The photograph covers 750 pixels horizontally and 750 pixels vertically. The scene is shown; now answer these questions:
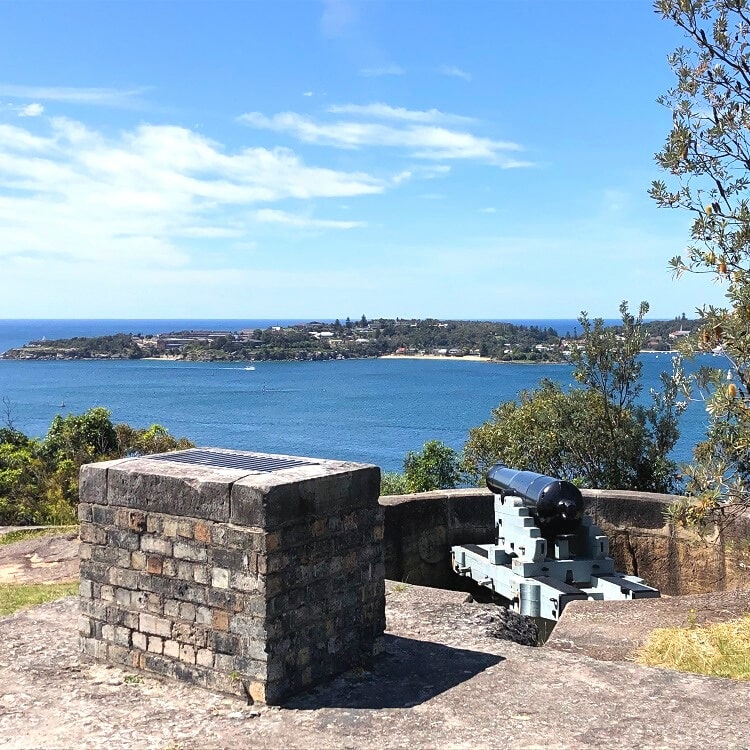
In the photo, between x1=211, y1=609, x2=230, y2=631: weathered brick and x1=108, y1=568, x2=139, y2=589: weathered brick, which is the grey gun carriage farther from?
x1=108, y1=568, x2=139, y2=589: weathered brick

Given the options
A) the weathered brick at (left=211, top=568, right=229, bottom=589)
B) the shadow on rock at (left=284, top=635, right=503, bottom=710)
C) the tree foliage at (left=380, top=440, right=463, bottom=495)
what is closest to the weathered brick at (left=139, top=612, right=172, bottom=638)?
the weathered brick at (left=211, top=568, right=229, bottom=589)

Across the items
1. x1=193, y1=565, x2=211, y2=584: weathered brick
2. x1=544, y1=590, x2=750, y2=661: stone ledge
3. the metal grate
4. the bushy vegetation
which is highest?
the metal grate

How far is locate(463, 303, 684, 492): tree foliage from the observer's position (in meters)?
12.6

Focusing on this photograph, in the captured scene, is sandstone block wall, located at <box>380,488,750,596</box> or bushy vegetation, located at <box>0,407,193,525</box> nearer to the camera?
sandstone block wall, located at <box>380,488,750,596</box>

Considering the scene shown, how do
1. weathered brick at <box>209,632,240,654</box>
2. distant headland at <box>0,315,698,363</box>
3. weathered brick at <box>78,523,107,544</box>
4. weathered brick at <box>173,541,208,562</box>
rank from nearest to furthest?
weathered brick at <box>209,632,240,654</box>, weathered brick at <box>173,541,208,562</box>, weathered brick at <box>78,523,107,544</box>, distant headland at <box>0,315,698,363</box>

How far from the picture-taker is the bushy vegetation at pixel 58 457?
16845 mm

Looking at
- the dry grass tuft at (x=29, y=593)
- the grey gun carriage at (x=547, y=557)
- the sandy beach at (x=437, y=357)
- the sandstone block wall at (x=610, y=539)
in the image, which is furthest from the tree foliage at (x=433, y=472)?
the sandy beach at (x=437, y=357)

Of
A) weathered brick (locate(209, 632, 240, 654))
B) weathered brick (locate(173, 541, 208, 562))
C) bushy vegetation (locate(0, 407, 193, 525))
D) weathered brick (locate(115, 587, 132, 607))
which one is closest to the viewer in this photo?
weathered brick (locate(209, 632, 240, 654))

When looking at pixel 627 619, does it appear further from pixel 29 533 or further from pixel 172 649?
pixel 29 533

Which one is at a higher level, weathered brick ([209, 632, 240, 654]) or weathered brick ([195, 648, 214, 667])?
weathered brick ([209, 632, 240, 654])

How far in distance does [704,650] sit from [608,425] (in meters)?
6.56

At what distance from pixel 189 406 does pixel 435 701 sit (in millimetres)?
69544

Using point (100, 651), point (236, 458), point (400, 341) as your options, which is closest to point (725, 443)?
point (236, 458)

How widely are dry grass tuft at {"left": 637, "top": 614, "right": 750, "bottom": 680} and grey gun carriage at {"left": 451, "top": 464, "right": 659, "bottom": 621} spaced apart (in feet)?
5.28
